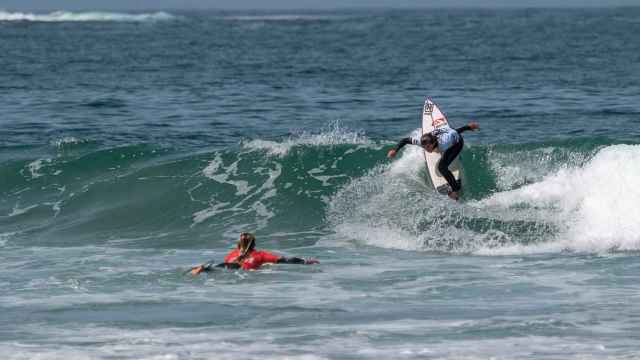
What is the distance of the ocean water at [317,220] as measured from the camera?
44.7ft

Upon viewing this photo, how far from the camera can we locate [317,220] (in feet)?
73.7

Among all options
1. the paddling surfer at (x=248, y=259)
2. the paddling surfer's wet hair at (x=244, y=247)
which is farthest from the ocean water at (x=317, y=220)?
the paddling surfer's wet hair at (x=244, y=247)

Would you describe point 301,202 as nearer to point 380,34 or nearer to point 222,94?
point 222,94

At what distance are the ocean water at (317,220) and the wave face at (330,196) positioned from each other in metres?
0.06

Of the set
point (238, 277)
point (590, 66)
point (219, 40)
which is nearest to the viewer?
point (238, 277)

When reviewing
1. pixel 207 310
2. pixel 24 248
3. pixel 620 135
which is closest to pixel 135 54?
pixel 620 135

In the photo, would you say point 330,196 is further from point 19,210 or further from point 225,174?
point 19,210

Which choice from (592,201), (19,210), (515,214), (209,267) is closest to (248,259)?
(209,267)

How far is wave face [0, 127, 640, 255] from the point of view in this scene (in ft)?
65.3

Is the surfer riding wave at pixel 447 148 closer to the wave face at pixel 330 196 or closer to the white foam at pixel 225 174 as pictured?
the wave face at pixel 330 196

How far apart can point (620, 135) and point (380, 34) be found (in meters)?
64.0

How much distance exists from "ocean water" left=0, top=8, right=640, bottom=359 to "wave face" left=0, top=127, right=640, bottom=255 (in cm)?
6

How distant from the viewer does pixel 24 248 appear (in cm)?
1988

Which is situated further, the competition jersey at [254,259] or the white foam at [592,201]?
the white foam at [592,201]
